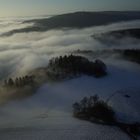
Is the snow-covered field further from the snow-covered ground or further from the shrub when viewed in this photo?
the shrub

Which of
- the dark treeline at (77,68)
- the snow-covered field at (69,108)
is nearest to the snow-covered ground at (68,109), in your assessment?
the snow-covered field at (69,108)

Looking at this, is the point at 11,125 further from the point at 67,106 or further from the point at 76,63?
the point at 76,63

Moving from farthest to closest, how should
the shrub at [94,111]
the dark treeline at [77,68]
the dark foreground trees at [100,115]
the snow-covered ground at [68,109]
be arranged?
the dark treeline at [77,68]
the shrub at [94,111]
the dark foreground trees at [100,115]
the snow-covered ground at [68,109]

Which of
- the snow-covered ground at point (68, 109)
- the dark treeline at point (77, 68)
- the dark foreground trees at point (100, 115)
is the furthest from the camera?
the dark treeline at point (77, 68)

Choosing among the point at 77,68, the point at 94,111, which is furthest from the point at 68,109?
the point at 77,68

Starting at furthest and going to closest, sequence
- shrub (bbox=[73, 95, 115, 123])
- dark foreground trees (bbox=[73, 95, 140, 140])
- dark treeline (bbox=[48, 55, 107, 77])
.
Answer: dark treeline (bbox=[48, 55, 107, 77]), shrub (bbox=[73, 95, 115, 123]), dark foreground trees (bbox=[73, 95, 140, 140])

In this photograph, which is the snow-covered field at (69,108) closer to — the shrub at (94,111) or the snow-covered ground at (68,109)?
the snow-covered ground at (68,109)

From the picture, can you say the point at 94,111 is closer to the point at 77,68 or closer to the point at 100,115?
the point at 100,115

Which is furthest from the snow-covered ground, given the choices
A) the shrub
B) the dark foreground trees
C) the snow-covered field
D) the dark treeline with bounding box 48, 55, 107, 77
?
the dark treeline with bounding box 48, 55, 107, 77
